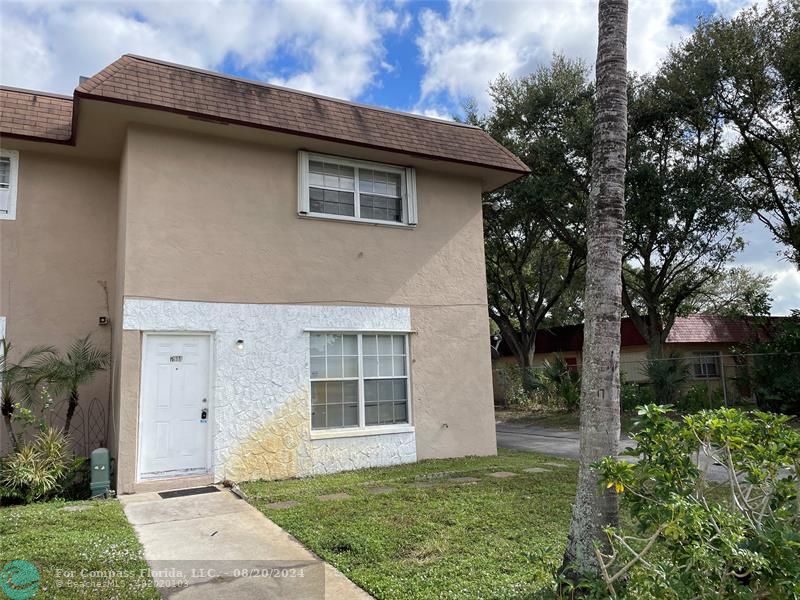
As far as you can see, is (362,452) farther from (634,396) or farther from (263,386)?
(634,396)

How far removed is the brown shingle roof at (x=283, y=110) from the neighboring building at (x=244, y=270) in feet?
0.11

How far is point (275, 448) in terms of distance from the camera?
942cm

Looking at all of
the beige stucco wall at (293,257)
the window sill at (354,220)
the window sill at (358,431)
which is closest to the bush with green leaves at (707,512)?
the window sill at (358,431)

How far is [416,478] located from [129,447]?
174 inches

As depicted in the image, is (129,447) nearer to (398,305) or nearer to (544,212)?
(398,305)

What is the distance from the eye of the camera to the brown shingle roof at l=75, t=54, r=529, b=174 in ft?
28.5

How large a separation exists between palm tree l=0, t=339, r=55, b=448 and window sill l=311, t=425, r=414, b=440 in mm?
4642

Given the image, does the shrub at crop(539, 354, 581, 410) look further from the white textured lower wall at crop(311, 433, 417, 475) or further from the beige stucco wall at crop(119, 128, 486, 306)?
the white textured lower wall at crop(311, 433, 417, 475)

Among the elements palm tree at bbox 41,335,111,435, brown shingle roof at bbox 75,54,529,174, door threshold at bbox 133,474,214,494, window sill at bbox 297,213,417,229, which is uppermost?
brown shingle roof at bbox 75,54,529,174

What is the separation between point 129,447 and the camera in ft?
27.4

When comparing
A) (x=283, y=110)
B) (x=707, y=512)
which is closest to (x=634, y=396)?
(x=283, y=110)

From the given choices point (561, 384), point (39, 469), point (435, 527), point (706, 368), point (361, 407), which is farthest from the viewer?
point (706, 368)

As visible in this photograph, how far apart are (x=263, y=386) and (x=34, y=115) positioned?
247 inches

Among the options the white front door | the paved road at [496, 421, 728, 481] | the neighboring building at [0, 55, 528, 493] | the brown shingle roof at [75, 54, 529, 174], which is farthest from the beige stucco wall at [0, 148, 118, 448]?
the paved road at [496, 421, 728, 481]
